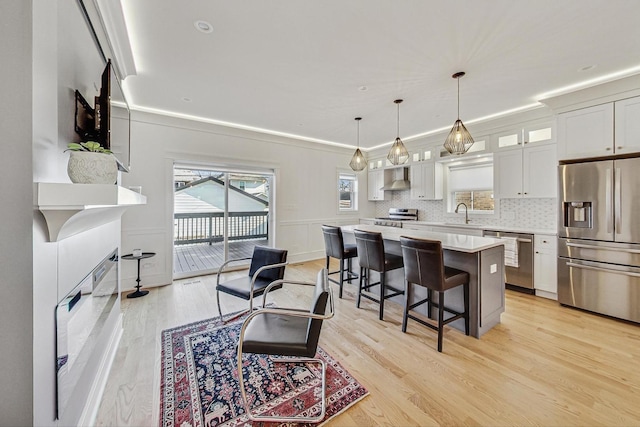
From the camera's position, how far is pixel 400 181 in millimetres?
5973

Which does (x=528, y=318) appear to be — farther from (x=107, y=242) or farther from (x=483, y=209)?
(x=107, y=242)

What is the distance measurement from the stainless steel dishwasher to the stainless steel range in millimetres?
2010

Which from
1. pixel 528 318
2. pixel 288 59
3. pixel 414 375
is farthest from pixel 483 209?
pixel 288 59

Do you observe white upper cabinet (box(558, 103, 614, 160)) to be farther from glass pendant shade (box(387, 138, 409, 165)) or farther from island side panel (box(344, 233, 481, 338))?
island side panel (box(344, 233, 481, 338))

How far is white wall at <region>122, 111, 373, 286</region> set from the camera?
3.92 metres

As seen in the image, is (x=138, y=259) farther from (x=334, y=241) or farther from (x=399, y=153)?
(x=399, y=153)

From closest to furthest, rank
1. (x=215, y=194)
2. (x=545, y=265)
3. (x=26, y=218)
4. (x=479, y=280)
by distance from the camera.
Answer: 1. (x=26, y=218)
2. (x=479, y=280)
3. (x=545, y=265)
4. (x=215, y=194)

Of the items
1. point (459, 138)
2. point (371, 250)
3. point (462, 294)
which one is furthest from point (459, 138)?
A: point (462, 294)

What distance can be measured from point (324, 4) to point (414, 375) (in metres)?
2.94

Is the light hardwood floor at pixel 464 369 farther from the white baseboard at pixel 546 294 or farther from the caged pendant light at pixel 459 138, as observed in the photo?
the caged pendant light at pixel 459 138

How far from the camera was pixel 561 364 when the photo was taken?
210 cm

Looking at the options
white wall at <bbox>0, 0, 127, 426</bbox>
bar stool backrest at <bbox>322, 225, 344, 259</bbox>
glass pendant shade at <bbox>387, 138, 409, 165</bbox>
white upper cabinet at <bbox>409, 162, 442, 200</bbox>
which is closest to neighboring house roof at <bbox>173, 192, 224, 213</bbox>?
bar stool backrest at <bbox>322, 225, 344, 259</bbox>

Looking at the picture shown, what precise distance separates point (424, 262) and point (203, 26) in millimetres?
2840

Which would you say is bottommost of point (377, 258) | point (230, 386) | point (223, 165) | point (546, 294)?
point (230, 386)
